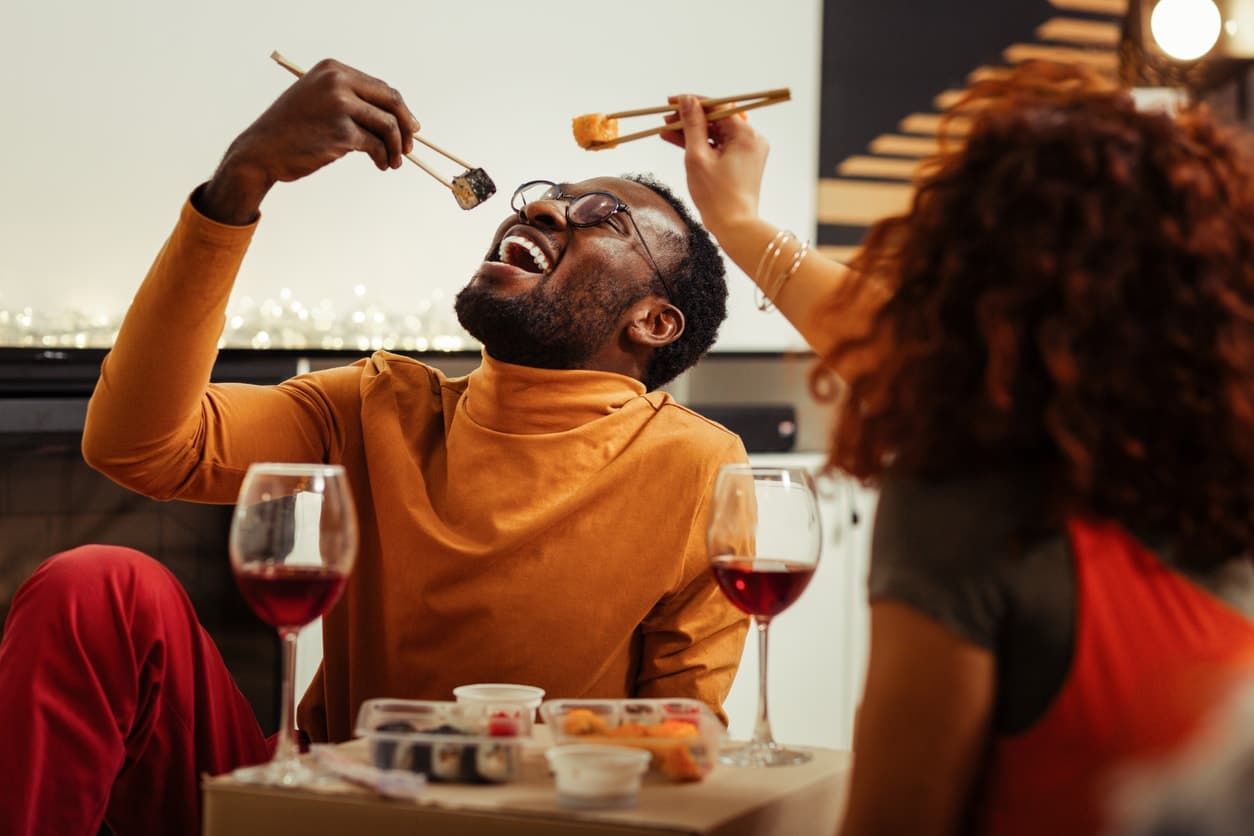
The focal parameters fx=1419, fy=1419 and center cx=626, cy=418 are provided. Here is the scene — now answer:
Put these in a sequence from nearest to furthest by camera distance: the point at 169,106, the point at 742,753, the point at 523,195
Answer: the point at 742,753 → the point at 523,195 → the point at 169,106

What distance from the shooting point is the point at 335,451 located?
1.73 metres

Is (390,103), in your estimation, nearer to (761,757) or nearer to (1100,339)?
(761,757)

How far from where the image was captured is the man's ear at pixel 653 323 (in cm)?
195

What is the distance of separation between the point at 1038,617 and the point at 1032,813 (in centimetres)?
11

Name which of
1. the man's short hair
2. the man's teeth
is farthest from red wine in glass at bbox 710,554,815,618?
the man's short hair

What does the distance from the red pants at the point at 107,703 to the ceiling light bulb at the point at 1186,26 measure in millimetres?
2354

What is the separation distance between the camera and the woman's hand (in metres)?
1.42

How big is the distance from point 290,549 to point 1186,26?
252cm

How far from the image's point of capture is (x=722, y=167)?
1.44 m

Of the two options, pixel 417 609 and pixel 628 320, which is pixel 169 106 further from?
pixel 417 609

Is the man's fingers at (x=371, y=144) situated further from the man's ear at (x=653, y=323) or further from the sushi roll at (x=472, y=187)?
the man's ear at (x=653, y=323)

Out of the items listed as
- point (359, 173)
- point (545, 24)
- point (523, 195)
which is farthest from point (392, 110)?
point (545, 24)

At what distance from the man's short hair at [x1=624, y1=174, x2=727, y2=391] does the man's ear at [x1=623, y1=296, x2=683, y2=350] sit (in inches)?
1.2

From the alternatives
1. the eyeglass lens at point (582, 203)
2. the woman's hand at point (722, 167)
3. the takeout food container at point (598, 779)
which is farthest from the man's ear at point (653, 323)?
the takeout food container at point (598, 779)
